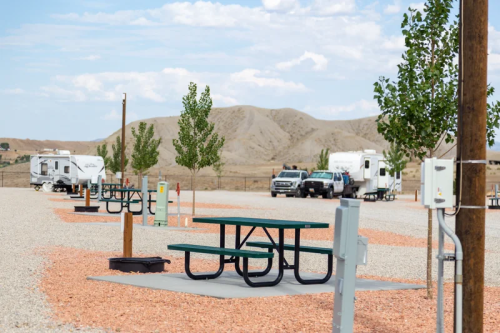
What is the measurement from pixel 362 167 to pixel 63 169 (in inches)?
676

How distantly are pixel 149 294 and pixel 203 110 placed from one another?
17.9 metres

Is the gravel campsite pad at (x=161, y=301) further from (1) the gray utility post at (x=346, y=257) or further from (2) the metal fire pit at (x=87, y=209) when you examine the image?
(2) the metal fire pit at (x=87, y=209)

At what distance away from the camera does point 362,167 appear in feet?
146

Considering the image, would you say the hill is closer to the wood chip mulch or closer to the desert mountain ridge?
the desert mountain ridge

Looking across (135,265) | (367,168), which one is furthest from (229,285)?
(367,168)

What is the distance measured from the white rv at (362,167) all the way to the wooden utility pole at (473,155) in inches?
1506

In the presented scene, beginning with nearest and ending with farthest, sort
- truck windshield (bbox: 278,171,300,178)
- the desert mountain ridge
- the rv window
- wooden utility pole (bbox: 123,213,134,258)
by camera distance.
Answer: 1. wooden utility pole (bbox: 123,213,134,258)
2. truck windshield (bbox: 278,171,300,178)
3. the rv window
4. the desert mountain ridge

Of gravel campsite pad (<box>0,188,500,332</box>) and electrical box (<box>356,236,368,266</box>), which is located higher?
electrical box (<box>356,236,368,266</box>)

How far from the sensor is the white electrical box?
6129mm

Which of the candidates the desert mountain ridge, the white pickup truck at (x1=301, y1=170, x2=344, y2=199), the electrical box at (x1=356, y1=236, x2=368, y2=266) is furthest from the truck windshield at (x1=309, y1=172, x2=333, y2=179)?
the desert mountain ridge

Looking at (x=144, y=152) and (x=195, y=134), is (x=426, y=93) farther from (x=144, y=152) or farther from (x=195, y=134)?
(x=144, y=152)

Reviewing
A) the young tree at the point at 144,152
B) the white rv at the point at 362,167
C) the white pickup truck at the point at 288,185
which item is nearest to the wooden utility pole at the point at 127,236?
the white pickup truck at the point at 288,185

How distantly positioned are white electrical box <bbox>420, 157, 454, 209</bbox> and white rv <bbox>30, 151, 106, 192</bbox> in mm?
37426

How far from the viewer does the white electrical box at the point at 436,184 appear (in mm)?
6129
